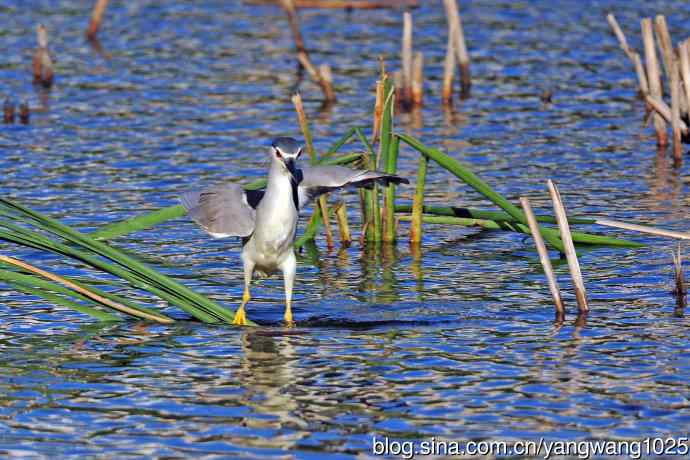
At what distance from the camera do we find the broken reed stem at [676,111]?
1484 cm

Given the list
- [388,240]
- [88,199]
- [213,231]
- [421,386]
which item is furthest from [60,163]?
[421,386]

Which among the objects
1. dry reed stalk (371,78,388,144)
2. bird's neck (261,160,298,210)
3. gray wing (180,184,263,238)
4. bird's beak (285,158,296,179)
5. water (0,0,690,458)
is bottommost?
water (0,0,690,458)

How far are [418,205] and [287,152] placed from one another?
11.2 ft

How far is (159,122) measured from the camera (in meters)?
18.3

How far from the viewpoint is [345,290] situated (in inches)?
430

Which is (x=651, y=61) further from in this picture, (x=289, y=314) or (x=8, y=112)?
(x=8, y=112)

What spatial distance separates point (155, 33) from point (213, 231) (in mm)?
16123

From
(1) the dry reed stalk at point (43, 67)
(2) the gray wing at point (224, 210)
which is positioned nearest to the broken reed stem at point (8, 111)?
(1) the dry reed stalk at point (43, 67)

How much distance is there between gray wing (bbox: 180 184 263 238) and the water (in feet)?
2.37

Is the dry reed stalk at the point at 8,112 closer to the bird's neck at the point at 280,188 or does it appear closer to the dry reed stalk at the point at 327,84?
the dry reed stalk at the point at 327,84

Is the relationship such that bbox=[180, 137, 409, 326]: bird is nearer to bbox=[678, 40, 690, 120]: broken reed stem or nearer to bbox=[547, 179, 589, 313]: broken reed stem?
bbox=[547, 179, 589, 313]: broken reed stem

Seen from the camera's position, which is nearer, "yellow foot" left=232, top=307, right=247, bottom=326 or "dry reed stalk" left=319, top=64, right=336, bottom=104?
"yellow foot" left=232, top=307, right=247, bottom=326

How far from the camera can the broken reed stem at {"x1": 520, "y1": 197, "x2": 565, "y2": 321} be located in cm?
920

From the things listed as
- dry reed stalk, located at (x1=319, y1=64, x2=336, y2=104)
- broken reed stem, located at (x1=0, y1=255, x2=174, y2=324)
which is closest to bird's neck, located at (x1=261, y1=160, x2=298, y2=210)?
broken reed stem, located at (x1=0, y1=255, x2=174, y2=324)
